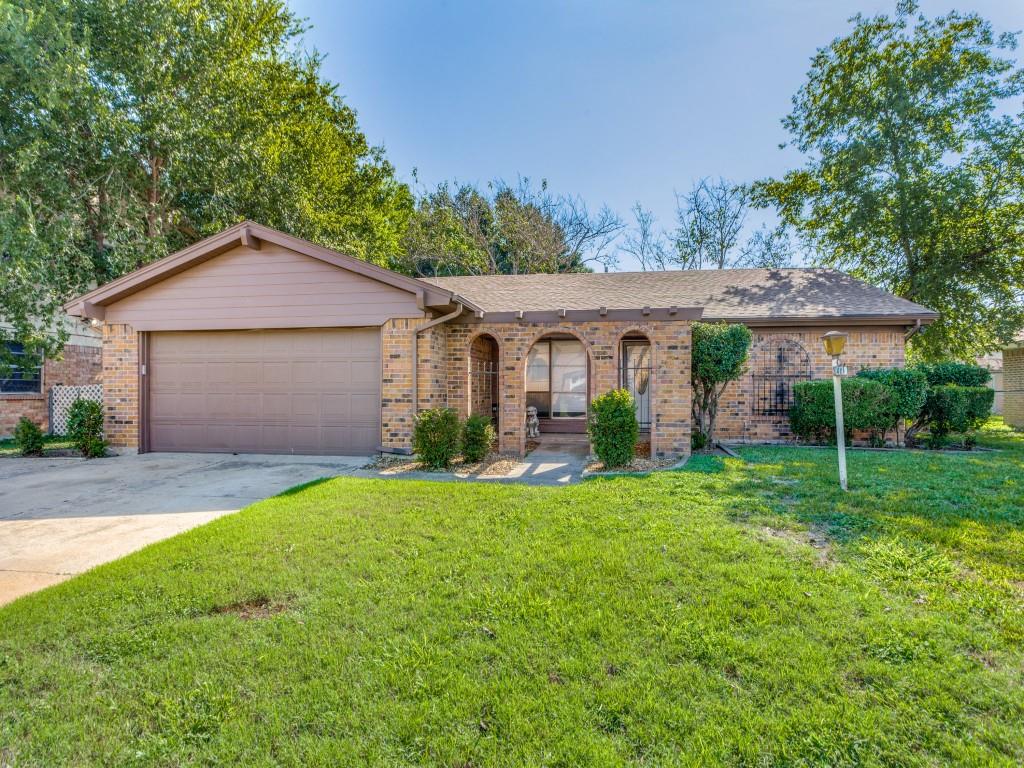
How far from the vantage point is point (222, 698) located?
2262 millimetres

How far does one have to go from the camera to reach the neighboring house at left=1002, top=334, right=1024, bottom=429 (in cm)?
1537

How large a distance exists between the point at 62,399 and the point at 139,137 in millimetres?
7363

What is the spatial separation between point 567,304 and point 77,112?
12504mm

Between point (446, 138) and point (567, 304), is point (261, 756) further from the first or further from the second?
point (446, 138)

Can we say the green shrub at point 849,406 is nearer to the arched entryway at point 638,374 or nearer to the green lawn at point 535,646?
the arched entryway at point 638,374

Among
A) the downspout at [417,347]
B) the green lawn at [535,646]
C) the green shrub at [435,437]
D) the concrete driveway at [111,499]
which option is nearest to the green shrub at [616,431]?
the green shrub at [435,437]

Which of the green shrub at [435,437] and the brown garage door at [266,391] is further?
the brown garage door at [266,391]

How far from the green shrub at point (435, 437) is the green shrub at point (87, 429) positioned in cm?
620

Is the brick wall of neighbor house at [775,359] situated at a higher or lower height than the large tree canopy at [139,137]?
lower

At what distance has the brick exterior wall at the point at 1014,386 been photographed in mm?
15383

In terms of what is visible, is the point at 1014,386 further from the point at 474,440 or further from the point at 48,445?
the point at 48,445

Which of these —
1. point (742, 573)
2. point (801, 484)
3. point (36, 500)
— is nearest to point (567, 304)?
point (801, 484)

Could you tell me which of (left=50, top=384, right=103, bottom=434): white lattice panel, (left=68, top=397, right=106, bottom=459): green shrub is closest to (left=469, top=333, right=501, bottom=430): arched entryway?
(left=68, top=397, right=106, bottom=459): green shrub

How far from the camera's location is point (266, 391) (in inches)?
359
